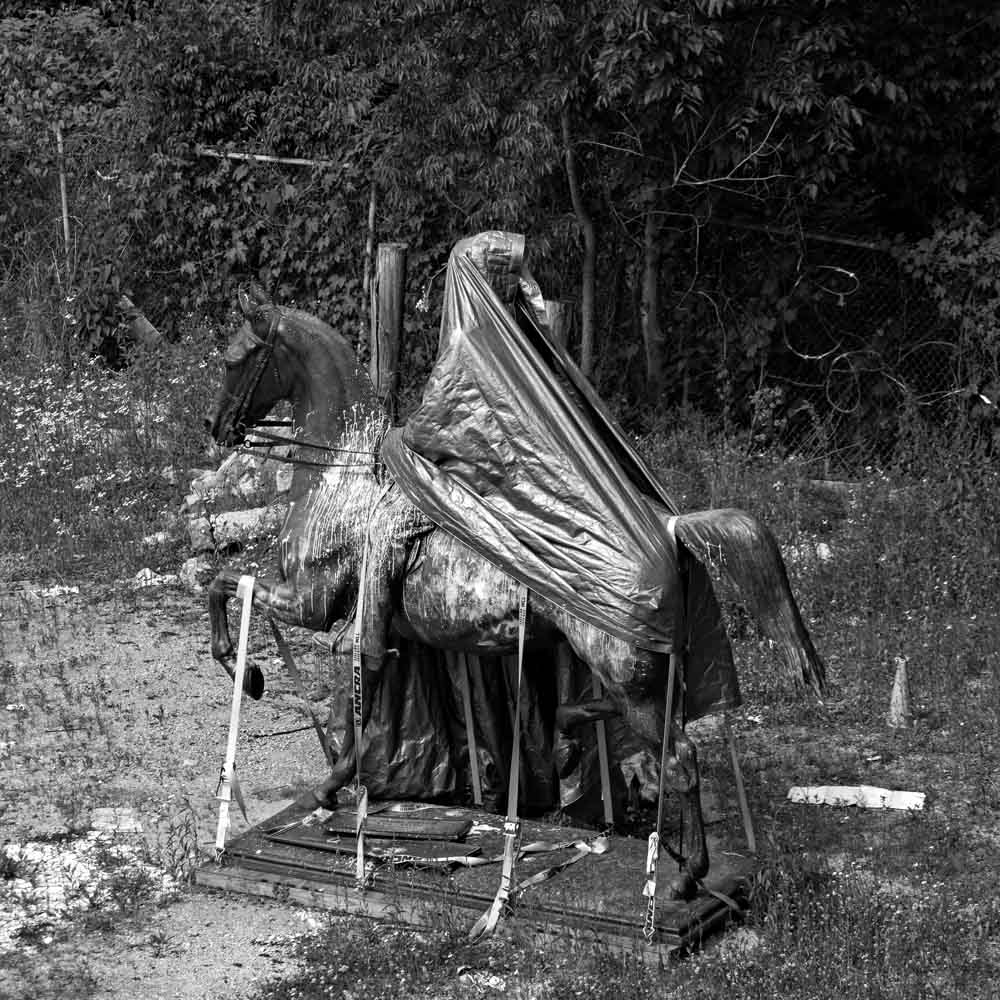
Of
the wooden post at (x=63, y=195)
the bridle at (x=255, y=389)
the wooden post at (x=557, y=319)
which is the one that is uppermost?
the wooden post at (x=63, y=195)

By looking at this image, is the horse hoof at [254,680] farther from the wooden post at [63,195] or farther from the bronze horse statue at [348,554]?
the wooden post at [63,195]

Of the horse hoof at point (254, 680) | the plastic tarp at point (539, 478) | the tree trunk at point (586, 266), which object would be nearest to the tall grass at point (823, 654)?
the tree trunk at point (586, 266)

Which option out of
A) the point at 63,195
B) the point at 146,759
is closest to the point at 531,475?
the point at 146,759

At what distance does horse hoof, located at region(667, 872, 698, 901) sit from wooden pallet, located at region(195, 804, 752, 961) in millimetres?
34

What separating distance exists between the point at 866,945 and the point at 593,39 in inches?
300

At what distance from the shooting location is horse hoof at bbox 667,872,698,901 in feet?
19.7

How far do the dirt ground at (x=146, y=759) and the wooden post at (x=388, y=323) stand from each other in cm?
205

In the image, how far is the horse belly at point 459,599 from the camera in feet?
20.7

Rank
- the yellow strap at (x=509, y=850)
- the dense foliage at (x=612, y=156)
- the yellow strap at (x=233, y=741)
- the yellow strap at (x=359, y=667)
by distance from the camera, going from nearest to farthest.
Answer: the yellow strap at (x=509, y=850) → the yellow strap at (x=359, y=667) → the yellow strap at (x=233, y=741) → the dense foliage at (x=612, y=156)

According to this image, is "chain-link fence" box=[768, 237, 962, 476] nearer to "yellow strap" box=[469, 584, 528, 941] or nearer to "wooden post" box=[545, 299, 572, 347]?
"wooden post" box=[545, 299, 572, 347]

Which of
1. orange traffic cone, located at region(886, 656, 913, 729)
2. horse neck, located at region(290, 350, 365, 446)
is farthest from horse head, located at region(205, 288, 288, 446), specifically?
orange traffic cone, located at region(886, 656, 913, 729)

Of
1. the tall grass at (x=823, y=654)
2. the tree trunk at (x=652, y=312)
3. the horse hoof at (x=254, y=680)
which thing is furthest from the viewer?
the tree trunk at (x=652, y=312)

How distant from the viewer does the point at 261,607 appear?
6.88 m

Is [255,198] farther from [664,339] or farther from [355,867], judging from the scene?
[355,867]
